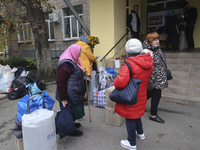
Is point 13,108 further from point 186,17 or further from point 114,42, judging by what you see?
point 186,17

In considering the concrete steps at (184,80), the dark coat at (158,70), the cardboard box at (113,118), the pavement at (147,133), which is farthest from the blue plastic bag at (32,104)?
the concrete steps at (184,80)

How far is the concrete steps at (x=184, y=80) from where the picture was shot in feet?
13.1

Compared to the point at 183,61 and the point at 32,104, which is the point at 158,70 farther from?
the point at 183,61

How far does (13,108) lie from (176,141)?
3956 millimetres

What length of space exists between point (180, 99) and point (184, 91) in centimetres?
25

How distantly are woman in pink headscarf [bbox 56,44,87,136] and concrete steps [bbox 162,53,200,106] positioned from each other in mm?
2647

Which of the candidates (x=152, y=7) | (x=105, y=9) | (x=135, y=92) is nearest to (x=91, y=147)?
(x=135, y=92)

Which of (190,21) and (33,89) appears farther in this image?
(190,21)

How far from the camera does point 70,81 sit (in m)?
2.44

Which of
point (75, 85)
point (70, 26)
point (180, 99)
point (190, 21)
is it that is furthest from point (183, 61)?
point (70, 26)

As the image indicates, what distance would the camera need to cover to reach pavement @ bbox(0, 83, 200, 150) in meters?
2.53

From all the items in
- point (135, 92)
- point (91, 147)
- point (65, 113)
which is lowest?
point (91, 147)

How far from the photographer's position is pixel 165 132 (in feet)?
9.38

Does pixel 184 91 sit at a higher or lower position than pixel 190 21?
lower
